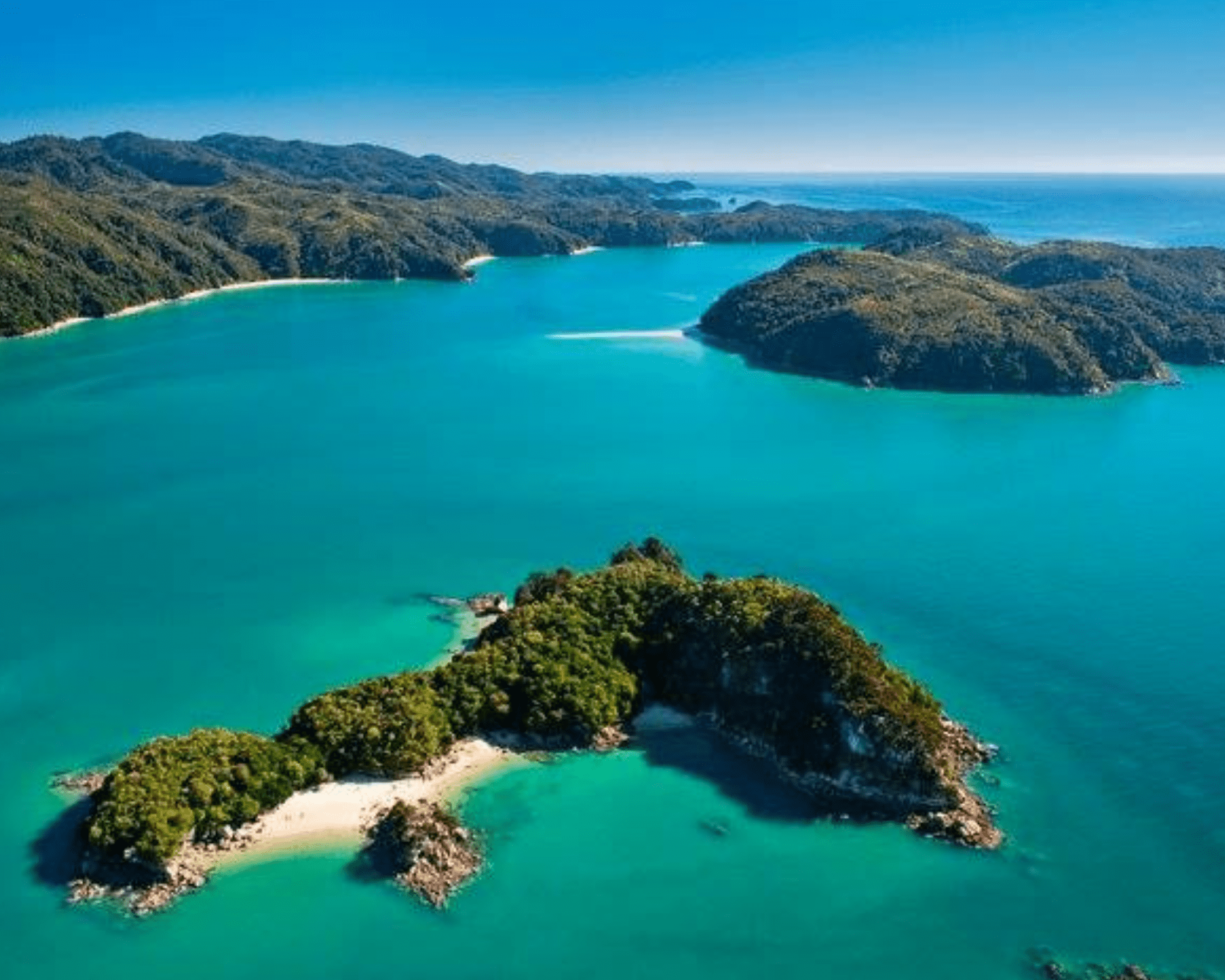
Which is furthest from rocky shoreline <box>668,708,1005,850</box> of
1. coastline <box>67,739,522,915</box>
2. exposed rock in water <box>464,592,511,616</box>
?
exposed rock in water <box>464,592,511,616</box>

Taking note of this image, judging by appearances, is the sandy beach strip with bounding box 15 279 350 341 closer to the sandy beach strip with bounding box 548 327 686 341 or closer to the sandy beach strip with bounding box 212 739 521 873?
the sandy beach strip with bounding box 548 327 686 341

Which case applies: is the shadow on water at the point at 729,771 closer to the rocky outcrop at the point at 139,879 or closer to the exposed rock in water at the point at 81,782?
the rocky outcrop at the point at 139,879

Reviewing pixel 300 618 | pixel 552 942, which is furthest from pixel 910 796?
pixel 300 618

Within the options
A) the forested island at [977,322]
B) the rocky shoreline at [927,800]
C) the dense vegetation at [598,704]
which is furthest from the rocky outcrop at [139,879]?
the forested island at [977,322]

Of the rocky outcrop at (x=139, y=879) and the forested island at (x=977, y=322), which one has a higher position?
the forested island at (x=977, y=322)

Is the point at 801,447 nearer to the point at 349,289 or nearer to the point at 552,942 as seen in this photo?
the point at 552,942

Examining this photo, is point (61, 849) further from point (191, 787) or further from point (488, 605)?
point (488, 605)

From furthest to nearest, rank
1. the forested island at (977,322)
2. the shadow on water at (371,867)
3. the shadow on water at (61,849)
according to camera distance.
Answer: the forested island at (977,322) < the shadow on water at (371,867) < the shadow on water at (61,849)
